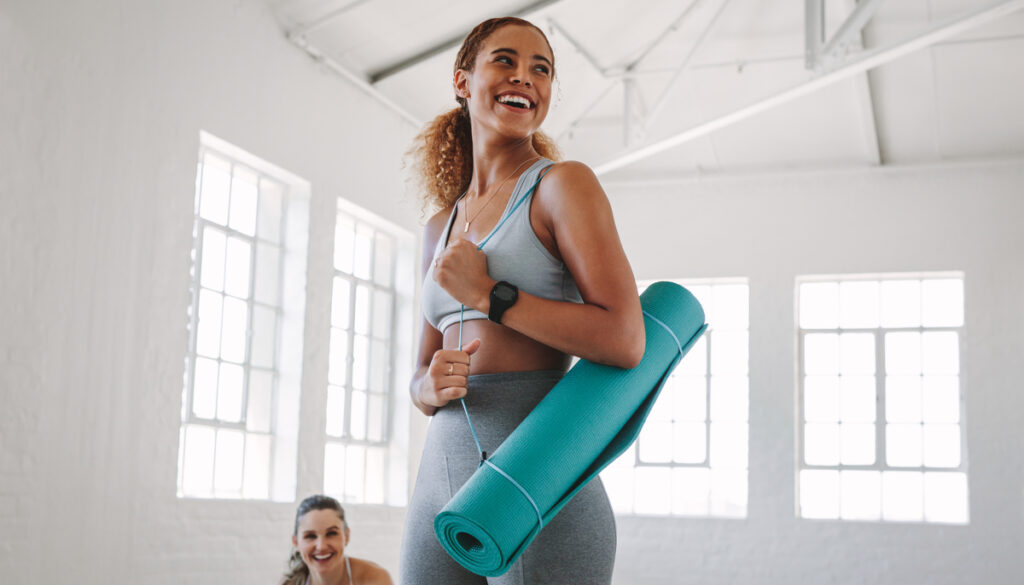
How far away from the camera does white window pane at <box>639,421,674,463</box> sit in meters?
10.7

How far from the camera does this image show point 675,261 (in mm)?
10828

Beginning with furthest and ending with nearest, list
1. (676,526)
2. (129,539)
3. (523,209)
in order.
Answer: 1. (676,526)
2. (129,539)
3. (523,209)

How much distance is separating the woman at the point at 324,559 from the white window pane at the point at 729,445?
6403 mm

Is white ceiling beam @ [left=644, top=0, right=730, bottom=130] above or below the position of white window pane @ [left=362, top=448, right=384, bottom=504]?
above

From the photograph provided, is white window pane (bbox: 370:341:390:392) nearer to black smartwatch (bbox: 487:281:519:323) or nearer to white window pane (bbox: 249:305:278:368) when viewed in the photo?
white window pane (bbox: 249:305:278:368)

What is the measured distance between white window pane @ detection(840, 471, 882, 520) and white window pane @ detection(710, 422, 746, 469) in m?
0.96

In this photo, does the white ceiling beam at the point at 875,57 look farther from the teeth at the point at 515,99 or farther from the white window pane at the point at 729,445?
the teeth at the point at 515,99

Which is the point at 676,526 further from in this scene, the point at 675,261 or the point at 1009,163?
the point at 1009,163

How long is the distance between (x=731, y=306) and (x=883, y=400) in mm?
1695

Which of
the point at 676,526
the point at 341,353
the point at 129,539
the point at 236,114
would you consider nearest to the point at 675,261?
the point at 676,526

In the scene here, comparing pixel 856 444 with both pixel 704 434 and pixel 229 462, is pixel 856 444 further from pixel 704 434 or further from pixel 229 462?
pixel 229 462

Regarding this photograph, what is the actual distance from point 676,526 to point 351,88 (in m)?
5.22

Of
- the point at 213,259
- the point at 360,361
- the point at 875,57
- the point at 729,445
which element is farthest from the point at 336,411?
the point at 875,57

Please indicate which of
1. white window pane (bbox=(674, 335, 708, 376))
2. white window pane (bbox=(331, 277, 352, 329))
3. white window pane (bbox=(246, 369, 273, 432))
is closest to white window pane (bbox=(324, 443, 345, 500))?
white window pane (bbox=(246, 369, 273, 432))
